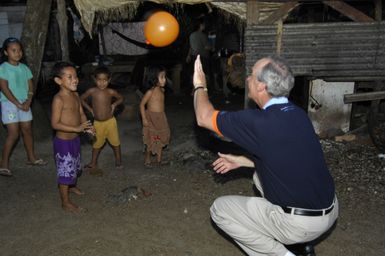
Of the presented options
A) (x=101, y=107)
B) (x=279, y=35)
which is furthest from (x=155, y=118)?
(x=279, y=35)

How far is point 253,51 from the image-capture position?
5973mm

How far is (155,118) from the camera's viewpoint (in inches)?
228

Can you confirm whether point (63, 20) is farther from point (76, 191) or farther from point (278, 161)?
point (278, 161)

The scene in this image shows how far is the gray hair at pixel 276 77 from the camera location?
2.72 m

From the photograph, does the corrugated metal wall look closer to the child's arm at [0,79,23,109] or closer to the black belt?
the child's arm at [0,79,23,109]

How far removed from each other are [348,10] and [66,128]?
A: 436 centimetres

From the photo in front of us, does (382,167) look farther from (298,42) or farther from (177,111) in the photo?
(177,111)

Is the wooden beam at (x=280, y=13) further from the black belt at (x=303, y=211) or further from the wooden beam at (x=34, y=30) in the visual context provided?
the wooden beam at (x=34, y=30)

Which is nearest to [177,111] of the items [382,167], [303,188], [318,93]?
[318,93]

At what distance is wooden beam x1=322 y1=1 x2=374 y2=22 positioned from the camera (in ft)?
18.4

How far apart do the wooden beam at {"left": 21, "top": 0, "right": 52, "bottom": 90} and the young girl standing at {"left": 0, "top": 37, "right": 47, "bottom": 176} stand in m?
1.51

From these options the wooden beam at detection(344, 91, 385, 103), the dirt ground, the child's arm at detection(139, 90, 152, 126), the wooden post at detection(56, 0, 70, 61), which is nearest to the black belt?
the dirt ground

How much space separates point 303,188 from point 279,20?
3712 mm

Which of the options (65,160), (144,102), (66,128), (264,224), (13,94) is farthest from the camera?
(144,102)
